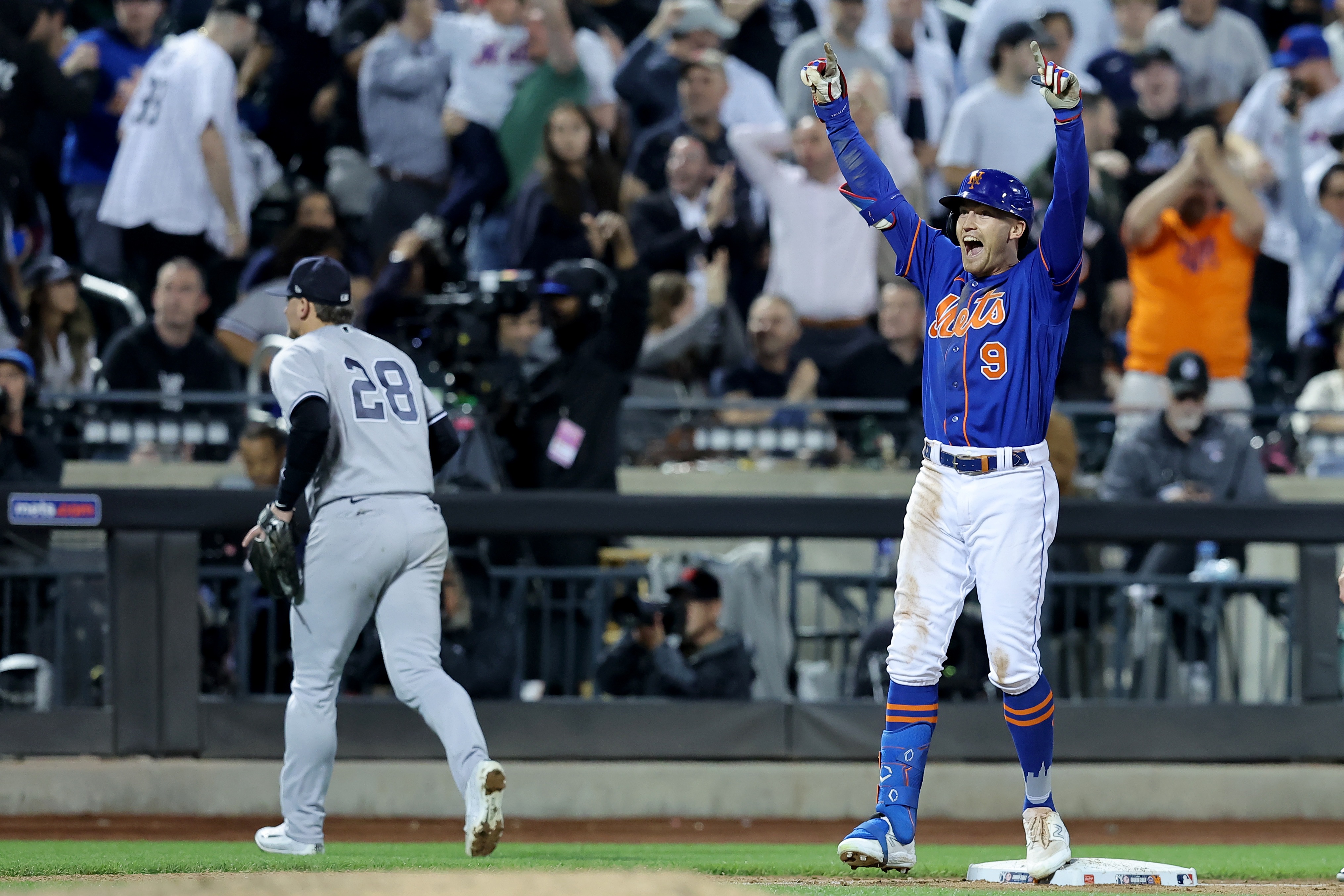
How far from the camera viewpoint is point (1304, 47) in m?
12.1

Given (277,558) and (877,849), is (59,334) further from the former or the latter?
(877,849)

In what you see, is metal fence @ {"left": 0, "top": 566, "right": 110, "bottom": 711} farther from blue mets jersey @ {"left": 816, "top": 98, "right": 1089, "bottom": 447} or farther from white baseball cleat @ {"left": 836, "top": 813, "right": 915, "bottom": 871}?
blue mets jersey @ {"left": 816, "top": 98, "right": 1089, "bottom": 447}

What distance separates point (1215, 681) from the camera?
8.62 meters

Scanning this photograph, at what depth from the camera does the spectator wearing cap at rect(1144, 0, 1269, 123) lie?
1277cm

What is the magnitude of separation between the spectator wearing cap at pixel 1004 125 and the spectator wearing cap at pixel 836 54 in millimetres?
705

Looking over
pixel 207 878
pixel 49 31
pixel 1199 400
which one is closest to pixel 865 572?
pixel 1199 400

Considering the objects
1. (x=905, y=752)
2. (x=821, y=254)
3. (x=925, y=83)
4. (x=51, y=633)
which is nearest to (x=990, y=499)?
(x=905, y=752)

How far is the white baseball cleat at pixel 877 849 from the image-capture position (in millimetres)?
5535

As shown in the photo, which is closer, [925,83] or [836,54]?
[836,54]

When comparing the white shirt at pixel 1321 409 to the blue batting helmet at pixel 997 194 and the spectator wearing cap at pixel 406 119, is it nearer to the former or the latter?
the blue batting helmet at pixel 997 194

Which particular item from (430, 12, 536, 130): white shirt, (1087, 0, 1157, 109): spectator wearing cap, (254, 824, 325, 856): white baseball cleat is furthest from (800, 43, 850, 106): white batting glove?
(1087, 0, 1157, 109): spectator wearing cap

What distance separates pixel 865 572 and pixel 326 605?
3404 mm

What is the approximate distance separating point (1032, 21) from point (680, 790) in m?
6.35

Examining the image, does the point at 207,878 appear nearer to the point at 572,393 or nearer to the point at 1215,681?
the point at 572,393
